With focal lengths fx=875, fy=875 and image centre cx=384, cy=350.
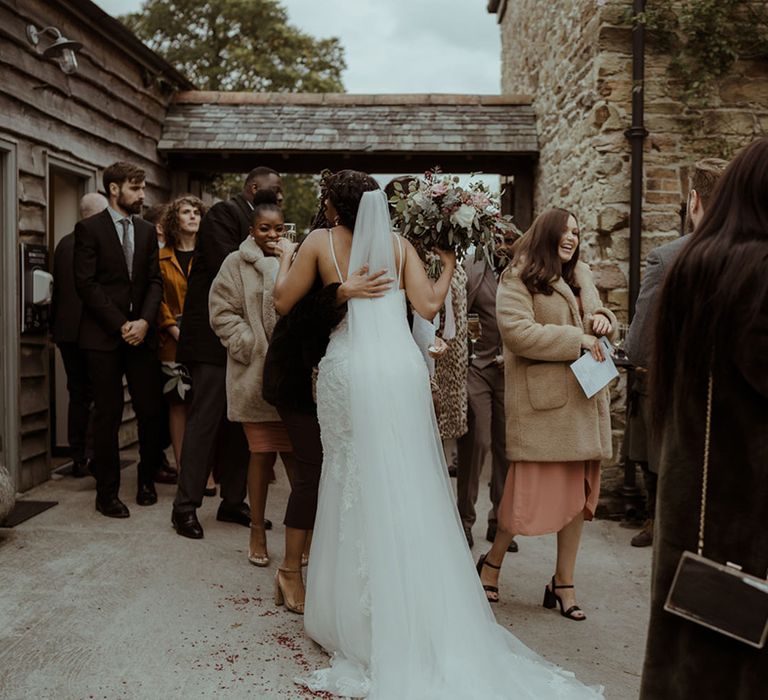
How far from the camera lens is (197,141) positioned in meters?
10.0

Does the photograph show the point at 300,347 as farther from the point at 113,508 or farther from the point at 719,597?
the point at 113,508

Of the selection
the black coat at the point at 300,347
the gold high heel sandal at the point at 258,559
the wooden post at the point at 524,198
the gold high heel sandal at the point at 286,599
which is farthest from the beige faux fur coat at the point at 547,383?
the wooden post at the point at 524,198

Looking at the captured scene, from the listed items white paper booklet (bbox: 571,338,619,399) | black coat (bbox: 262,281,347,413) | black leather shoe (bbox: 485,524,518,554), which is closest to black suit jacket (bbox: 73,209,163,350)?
black coat (bbox: 262,281,347,413)

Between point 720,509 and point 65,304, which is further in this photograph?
point 65,304

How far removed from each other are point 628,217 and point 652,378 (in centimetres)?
482

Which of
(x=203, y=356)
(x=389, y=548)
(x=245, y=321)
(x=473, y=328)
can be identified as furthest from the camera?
(x=203, y=356)

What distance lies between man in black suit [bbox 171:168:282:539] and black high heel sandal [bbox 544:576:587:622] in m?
2.33

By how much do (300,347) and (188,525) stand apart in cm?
210

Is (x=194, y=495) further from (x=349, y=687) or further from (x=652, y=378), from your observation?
(x=652, y=378)

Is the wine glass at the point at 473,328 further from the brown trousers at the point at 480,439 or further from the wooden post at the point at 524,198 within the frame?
the wooden post at the point at 524,198

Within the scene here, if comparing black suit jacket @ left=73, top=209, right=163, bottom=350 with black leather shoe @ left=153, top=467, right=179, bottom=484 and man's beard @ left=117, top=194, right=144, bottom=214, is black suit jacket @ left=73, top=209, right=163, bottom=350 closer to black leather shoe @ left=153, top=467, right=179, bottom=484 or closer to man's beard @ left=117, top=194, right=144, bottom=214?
man's beard @ left=117, top=194, right=144, bottom=214

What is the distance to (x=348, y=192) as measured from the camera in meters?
4.02

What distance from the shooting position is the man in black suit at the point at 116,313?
6133mm

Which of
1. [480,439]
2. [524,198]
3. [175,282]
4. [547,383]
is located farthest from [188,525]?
[524,198]
